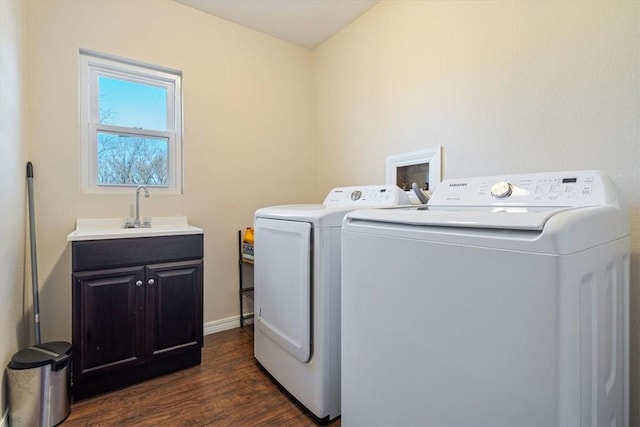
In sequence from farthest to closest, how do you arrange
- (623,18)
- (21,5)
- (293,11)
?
(293,11) → (21,5) → (623,18)

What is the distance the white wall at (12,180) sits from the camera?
4.63 ft

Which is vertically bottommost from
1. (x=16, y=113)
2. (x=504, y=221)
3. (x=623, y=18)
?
(x=504, y=221)

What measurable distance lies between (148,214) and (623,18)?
278cm

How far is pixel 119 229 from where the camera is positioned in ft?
6.48

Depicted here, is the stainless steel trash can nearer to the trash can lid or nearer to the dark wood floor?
the trash can lid

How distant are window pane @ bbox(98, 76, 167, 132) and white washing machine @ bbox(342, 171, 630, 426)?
1956 mm

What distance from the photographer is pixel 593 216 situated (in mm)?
797

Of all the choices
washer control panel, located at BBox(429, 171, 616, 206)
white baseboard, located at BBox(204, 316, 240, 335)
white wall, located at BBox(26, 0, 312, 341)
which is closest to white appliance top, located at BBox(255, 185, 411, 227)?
washer control panel, located at BBox(429, 171, 616, 206)

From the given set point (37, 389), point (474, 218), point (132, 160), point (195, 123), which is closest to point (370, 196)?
point (474, 218)

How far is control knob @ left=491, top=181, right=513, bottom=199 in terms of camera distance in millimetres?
1289

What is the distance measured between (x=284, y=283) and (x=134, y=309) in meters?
0.89

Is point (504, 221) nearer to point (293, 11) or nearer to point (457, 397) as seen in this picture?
point (457, 397)

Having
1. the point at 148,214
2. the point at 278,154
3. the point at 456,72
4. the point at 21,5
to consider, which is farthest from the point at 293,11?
the point at 148,214

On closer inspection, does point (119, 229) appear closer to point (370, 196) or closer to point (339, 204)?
point (339, 204)
